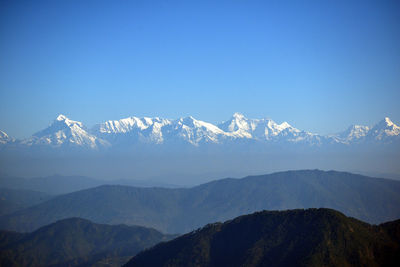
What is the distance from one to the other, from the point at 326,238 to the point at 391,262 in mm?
26329

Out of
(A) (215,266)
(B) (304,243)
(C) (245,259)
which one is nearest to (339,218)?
(B) (304,243)

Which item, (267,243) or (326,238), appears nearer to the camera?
(326,238)

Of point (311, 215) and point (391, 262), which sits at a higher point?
point (311, 215)

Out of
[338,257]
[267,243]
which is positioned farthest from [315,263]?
[267,243]

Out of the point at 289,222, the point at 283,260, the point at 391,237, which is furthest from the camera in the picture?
the point at 289,222

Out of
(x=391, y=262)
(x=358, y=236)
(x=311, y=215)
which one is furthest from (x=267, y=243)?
(x=391, y=262)

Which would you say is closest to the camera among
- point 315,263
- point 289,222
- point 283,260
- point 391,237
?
point 315,263

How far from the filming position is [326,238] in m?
176

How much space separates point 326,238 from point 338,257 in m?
10.5

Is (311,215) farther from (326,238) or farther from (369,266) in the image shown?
(369,266)

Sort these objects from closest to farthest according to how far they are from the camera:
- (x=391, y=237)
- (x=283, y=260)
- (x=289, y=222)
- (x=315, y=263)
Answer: (x=315, y=263) → (x=283, y=260) → (x=391, y=237) → (x=289, y=222)

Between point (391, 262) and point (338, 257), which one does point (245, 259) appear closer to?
point (338, 257)

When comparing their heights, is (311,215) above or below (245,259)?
above

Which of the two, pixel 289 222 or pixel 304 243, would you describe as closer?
pixel 304 243
